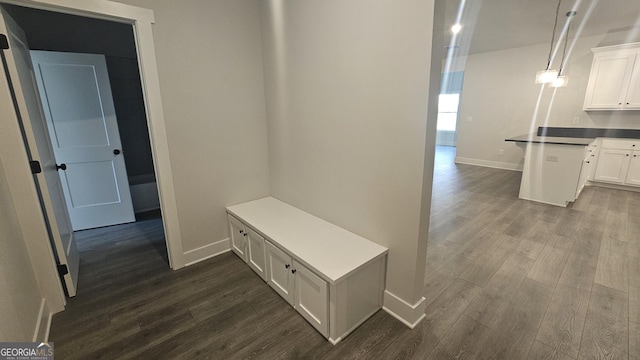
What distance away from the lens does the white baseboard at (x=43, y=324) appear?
5.51ft

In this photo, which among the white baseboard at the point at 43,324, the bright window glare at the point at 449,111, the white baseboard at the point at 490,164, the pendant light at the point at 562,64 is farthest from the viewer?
the bright window glare at the point at 449,111

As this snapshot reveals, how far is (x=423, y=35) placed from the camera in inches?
56.9

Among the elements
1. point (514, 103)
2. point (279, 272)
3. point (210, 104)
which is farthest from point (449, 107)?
point (279, 272)

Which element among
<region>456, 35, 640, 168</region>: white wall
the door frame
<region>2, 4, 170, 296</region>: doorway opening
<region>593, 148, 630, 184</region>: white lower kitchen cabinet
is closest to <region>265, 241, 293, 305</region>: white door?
the door frame

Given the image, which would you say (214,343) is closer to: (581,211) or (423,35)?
(423,35)

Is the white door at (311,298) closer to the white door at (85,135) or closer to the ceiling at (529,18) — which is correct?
the white door at (85,135)

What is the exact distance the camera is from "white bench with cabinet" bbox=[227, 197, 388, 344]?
1.68 meters

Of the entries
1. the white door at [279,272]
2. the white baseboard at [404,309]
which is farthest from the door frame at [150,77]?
the white baseboard at [404,309]

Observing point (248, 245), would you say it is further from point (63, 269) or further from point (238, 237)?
point (63, 269)

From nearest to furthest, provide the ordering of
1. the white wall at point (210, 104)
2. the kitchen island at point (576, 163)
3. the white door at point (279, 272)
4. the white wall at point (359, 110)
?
the white wall at point (359, 110) < the white door at point (279, 272) < the white wall at point (210, 104) < the kitchen island at point (576, 163)

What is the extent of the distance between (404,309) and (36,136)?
116 inches

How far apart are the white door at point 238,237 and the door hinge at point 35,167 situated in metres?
1.44

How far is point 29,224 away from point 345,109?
2.36 metres

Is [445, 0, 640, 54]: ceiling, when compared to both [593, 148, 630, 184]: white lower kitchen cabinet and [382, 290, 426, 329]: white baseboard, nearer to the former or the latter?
[593, 148, 630, 184]: white lower kitchen cabinet
